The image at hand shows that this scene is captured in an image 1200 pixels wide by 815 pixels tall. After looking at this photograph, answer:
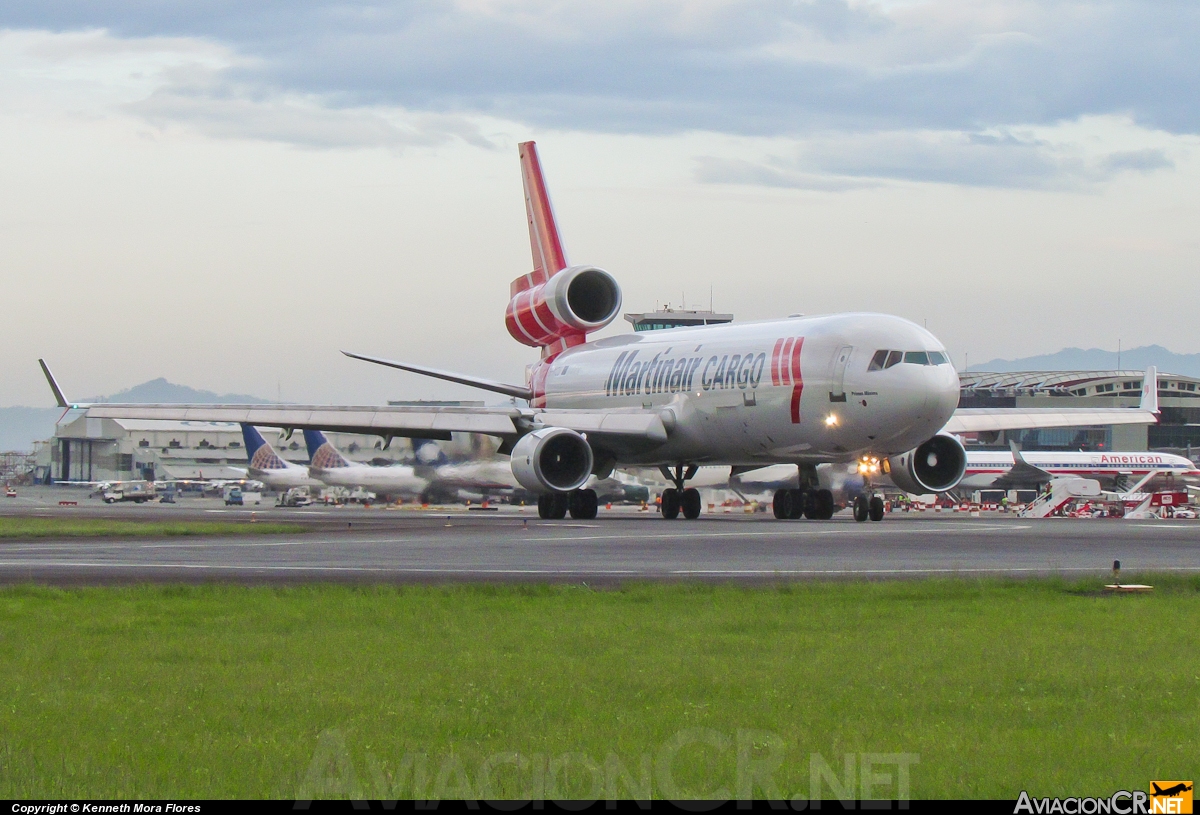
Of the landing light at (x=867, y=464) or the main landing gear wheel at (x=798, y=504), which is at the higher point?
the landing light at (x=867, y=464)

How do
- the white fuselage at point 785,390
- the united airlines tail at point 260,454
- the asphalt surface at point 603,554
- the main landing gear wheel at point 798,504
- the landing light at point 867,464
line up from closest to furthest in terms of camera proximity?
1. the asphalt surface at point 603,554
2. the white fuselage at point 785,390
3. the landing light at point 867,464
4. the main landing gear wheel at point 798,504
5. the united airlines tail at point 260,454

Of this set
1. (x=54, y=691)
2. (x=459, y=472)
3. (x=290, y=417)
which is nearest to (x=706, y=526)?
(x=290, y=417)

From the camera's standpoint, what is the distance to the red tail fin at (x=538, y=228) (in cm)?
4691

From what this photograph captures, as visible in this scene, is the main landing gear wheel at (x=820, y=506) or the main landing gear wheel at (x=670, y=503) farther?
the main landing gear wheel at (x=670, y=503)

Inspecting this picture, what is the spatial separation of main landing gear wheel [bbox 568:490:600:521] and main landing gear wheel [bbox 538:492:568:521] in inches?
9.2

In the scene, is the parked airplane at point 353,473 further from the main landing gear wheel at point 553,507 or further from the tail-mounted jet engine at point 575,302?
the main landing gear wheel at point 553,507

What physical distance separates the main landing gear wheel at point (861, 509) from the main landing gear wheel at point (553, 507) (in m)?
7.71

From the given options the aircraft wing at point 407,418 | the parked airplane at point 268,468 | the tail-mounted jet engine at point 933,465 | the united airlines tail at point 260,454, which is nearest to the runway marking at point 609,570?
the tail-mounted jet engine at point 933,465

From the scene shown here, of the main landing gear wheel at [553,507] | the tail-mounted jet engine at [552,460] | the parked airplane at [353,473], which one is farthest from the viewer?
the parked airplane at [353,473]

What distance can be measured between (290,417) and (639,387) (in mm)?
9121

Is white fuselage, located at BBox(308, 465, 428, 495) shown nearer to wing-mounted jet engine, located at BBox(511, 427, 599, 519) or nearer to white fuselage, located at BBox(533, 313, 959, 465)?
white fuselage, located at BBox(533, 313, 959, 465)

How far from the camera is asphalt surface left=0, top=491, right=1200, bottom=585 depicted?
56.0 ft

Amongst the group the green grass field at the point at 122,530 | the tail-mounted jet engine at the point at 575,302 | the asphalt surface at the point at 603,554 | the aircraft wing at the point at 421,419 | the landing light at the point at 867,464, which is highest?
the tail-mounted jet engine at the point at 575,302

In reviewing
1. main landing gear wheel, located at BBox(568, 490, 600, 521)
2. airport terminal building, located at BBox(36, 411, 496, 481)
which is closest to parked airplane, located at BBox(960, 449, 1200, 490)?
main landing gear wheel, located at BBox(568, 490, 600, 521)
